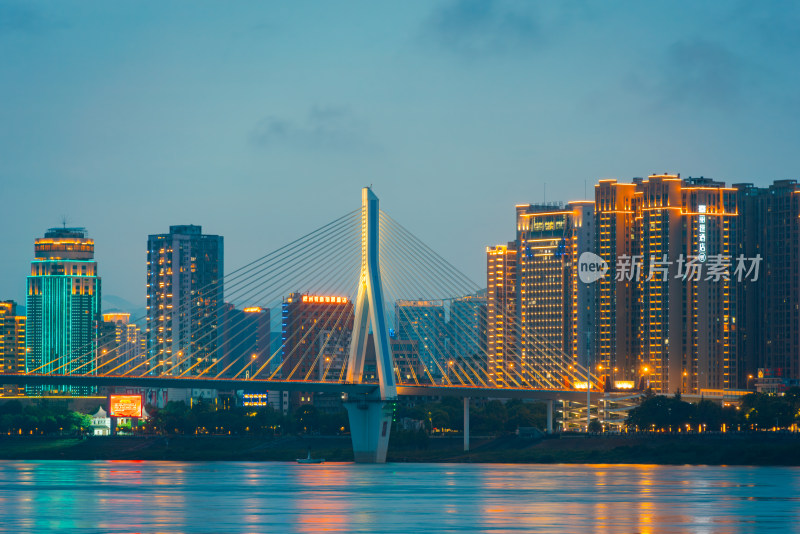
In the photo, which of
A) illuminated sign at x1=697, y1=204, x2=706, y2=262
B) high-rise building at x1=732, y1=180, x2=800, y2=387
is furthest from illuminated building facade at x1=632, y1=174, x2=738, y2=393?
high-rise building at x1=732, y1=180, x2=800, y2=387

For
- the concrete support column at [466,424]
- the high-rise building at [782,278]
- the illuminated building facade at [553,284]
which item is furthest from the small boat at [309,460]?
the high-rise building at [782,278]

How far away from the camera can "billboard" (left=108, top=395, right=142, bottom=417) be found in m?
174

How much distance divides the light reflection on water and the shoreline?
8133 mm

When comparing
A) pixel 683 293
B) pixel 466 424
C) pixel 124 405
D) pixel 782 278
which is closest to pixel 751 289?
pixel 782 278

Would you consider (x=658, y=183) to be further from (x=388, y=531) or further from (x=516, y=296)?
(x=388, y=531)

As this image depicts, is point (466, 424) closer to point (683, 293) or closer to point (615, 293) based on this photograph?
point (683, 293)

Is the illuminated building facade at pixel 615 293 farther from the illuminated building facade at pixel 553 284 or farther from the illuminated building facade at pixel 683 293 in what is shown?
the illuminated building facade at pixel 553 284

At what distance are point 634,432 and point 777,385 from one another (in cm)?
3365

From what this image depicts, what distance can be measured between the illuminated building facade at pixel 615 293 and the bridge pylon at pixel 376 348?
2414 inches

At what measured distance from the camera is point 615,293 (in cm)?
17025

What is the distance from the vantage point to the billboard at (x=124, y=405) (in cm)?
17400

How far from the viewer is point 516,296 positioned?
637 feet

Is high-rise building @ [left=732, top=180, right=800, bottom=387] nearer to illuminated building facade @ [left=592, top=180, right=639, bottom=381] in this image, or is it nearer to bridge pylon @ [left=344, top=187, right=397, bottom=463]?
illuminated building facade @ [left=592, top=180, right=639, bottom=381]

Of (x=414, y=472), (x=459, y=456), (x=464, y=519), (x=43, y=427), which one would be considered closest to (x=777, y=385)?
(x=459, y=456)
